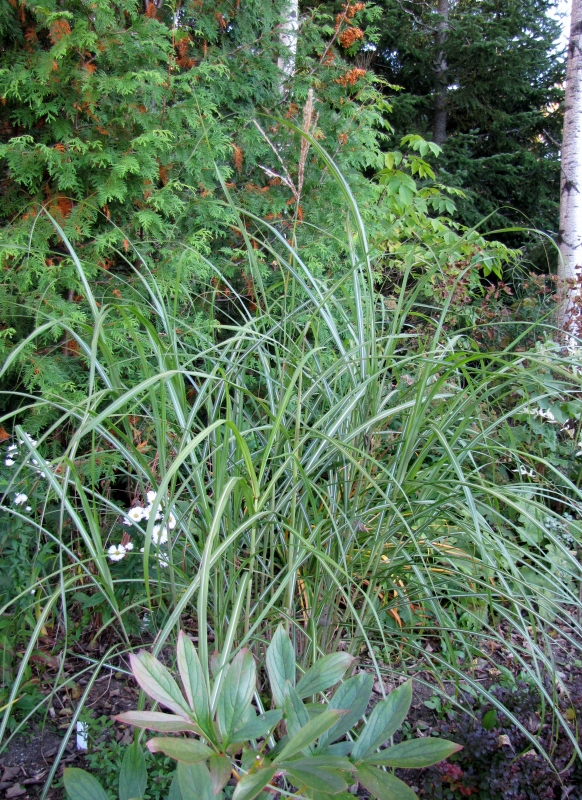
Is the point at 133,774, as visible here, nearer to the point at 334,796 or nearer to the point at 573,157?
the point at 334,796

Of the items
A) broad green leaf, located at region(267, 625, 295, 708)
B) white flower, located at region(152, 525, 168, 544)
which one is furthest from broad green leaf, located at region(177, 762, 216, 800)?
white flower, located at region(152, 525, 168, 544)

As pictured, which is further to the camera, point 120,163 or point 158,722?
point 120,163

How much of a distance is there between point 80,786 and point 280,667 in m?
0.25

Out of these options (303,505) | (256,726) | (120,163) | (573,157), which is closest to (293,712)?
(256,726)

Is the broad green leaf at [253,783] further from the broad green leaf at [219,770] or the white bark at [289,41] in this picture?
the white bark at [289,41]

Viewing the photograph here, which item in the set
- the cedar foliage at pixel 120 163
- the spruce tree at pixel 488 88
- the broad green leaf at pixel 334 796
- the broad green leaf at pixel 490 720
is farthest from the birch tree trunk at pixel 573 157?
the broad green leaf at pixel 334 796

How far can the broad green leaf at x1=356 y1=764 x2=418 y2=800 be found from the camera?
1.96 ft

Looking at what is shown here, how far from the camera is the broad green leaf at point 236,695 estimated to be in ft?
1.96

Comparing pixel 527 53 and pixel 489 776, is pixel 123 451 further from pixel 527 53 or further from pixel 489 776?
pixel 527 53

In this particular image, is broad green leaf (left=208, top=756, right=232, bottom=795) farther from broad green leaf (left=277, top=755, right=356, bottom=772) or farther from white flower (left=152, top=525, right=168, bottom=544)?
white flower (left=152, top=525, right=168, bottom=544)

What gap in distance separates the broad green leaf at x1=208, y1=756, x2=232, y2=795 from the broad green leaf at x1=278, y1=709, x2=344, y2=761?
5 centimetres

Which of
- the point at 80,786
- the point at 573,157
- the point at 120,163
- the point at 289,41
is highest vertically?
the point at 289,41

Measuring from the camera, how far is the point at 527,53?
7094 millimetres

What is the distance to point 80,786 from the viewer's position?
2.10 feet
